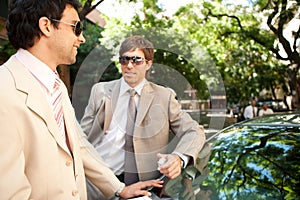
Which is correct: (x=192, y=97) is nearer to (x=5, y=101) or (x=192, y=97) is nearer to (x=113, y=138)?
(x=113, y=138)

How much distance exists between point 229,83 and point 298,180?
2118 centimetres

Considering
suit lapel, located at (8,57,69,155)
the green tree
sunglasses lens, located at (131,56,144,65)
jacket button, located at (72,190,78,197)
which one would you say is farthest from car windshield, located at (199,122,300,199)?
the green tree

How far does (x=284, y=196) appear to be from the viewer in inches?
82.4

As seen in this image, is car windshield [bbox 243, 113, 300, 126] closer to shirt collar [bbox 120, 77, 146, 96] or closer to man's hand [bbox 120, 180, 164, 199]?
shirt collar [bbox 120, 77, 146, 96]

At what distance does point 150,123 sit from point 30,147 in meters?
0.80

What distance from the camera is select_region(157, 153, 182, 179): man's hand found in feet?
5.38

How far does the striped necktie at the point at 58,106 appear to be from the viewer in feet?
4.21

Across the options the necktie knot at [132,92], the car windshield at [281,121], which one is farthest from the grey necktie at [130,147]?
the car windshield at [281,121]

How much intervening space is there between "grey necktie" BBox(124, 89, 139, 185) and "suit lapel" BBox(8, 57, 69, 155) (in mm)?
593

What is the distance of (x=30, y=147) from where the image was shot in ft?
3.60

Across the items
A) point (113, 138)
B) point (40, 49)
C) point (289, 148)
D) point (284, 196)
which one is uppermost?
point (40, 49)

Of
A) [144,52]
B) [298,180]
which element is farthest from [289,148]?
[144,52]

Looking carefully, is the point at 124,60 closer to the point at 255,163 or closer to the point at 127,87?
the point at 127,87

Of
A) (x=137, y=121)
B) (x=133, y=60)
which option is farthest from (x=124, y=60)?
(x=137, y=121)
